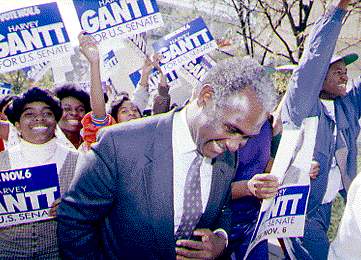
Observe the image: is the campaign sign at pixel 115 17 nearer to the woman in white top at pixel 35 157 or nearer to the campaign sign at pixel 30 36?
the campaign sign at pixel 30 36

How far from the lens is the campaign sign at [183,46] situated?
426 cm

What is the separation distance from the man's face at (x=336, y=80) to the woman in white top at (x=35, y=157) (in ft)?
7.08

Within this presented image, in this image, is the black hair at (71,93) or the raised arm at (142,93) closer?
the black hair at (71,93)

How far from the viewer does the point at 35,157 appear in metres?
1.88

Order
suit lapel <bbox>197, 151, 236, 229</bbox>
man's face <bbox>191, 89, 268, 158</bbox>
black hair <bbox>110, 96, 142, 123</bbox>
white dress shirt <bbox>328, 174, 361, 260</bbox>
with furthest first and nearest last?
black hair <bbox>110, 96, 142, 123</bbox>, suit lapel <bbox>197, 151, 236, 229</bbox>, man's face <bbox>191, 89, 268, 158</bbox>, white dress shirt <bbox>328, 174, 361, 260</bbox>

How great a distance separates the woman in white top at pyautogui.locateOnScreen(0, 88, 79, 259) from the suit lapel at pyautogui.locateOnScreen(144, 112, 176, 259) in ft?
2.34

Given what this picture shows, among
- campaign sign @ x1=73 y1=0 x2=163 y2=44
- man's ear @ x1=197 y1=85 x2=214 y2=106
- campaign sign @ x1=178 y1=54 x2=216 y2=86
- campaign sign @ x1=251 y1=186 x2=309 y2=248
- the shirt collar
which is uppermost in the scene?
campaign sign @ x1=73 y1=0 x2=163 y2=44

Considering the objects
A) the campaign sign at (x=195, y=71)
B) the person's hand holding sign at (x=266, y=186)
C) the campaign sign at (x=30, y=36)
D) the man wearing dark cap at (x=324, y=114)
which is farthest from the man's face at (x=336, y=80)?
the campaign sign at (x=30, y=36)

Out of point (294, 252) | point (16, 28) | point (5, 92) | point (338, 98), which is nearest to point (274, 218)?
point (294, 252)

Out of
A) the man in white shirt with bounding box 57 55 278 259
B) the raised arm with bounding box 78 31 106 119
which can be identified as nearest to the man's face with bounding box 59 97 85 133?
the raised arm with bounding box 78 31 106 119

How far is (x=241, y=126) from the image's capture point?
1119 mm

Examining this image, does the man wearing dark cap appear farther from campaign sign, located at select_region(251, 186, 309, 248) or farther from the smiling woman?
the smiling woman

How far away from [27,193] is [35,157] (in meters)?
0.37

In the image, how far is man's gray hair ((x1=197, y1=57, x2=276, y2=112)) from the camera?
110cm
